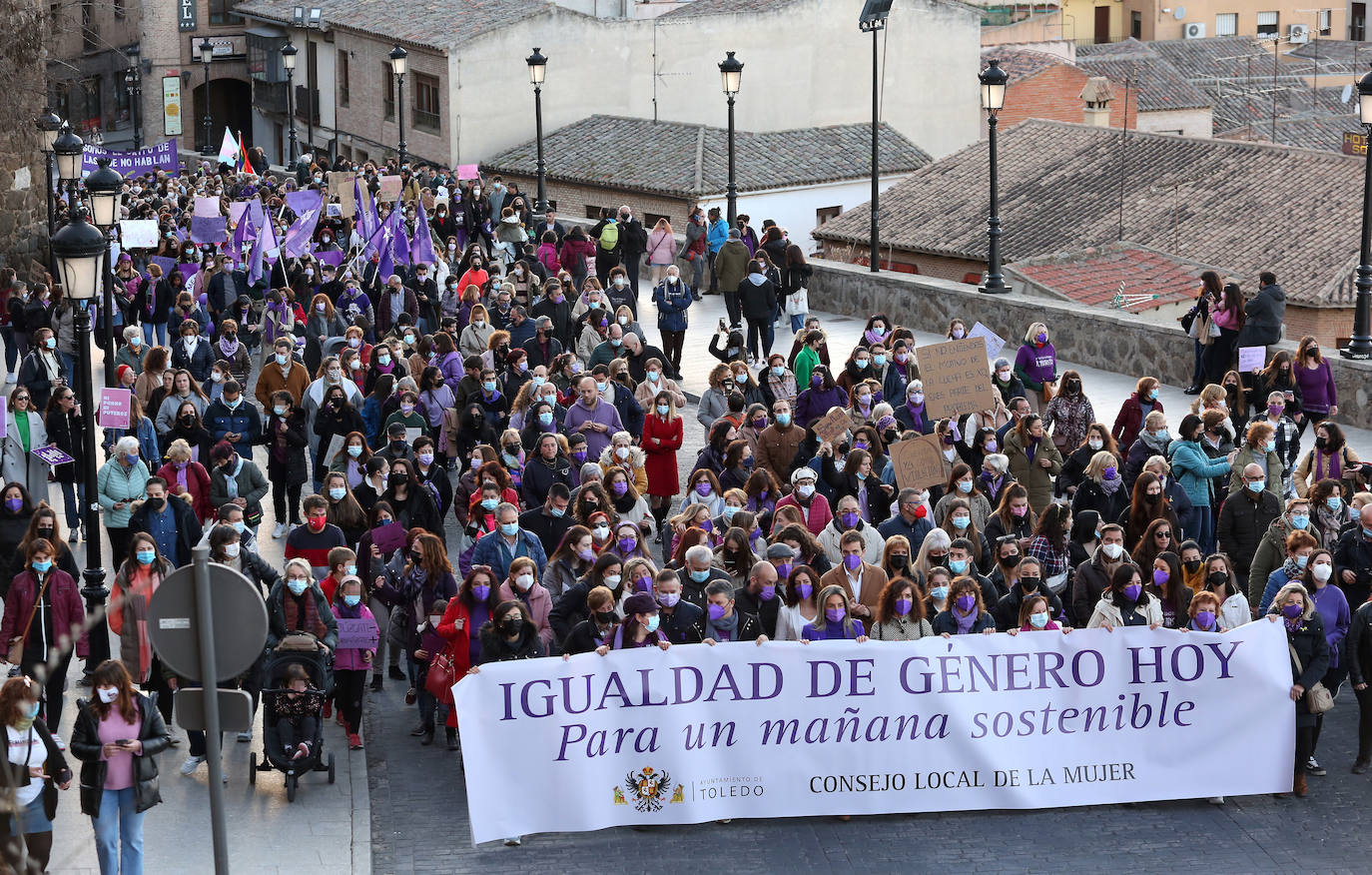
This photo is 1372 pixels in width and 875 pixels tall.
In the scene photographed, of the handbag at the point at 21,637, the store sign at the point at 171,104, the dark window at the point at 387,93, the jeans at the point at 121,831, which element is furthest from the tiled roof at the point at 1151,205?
the store sign at the point at 171,104

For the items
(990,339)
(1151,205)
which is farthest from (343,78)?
(990,339)

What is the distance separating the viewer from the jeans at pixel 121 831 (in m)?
10.7

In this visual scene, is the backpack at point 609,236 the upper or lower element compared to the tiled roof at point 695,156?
lower

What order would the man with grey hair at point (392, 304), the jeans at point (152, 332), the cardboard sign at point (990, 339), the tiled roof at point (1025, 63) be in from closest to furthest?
1. the cardboard sign at point (990, 339)
2. the man with grey hair at point (392, 304)
3. the jeans at point (152, 332)
4. the tiled roof at point (1025, 63)

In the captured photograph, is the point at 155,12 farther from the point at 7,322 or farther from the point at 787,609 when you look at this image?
the point at 787,609

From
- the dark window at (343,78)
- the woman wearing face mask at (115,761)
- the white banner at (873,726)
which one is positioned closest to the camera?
the woman wearing face mask at (115,761)

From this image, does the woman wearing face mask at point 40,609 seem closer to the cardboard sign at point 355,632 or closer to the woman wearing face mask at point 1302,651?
the cardboard sign at point 355,632

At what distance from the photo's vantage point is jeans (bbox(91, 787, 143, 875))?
10.7m

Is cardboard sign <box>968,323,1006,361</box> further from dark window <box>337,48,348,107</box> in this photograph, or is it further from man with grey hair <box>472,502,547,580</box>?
dark window <box>337,48,348,107</box>

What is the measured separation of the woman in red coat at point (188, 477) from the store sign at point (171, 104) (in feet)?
169

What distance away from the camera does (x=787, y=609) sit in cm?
1273

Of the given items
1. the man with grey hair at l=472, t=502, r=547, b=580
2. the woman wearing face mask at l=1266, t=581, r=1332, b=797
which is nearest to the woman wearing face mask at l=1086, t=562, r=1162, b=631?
the woman wearing face mask at l=1266, t=581, r=1332, b=797

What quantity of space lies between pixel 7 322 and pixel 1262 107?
4811 centimetres

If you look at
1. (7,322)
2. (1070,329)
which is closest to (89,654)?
(7,322)
